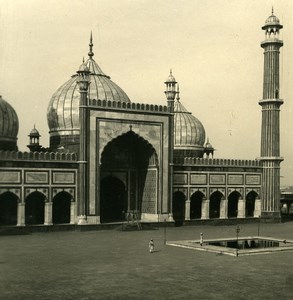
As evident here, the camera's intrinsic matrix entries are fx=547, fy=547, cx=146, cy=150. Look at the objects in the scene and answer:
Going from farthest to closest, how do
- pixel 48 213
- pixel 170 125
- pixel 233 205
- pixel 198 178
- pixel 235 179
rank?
1. pixel 233 205
2. pixel 235 179
3. pixel 198 178
4. pixel 170 125
5. pixel 48 213

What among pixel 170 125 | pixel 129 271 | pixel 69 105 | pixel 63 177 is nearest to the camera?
pixel 129 271

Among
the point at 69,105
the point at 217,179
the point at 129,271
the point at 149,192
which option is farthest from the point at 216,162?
the point at 129,271

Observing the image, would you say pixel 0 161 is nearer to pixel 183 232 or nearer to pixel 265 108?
pixel 183 232

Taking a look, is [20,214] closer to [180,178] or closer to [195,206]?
[180,178]

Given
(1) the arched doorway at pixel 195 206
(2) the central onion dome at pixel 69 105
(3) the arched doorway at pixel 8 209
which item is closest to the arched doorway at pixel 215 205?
(1) the arched doorway at pixel 195 206

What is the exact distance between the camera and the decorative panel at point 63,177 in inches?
952

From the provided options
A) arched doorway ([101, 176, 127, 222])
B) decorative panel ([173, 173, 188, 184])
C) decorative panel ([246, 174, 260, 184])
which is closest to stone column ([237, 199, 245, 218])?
decorative panel ([246, 174, 260, 184])

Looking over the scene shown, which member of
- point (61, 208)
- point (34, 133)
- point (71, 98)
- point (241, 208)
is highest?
point (71, 98)

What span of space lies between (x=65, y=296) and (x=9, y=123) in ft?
60.5

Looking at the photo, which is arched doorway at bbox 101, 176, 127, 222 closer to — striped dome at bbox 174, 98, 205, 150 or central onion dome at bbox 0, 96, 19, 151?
central onion dome at bbox 0, 96, 19, 151

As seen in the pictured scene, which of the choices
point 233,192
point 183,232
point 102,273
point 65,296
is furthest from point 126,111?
point 65,296

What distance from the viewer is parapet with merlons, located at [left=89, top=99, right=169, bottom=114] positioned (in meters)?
25.0

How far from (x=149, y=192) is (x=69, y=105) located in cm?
632

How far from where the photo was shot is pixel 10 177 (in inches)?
907
